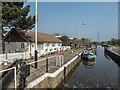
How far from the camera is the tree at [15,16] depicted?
40.2 feet

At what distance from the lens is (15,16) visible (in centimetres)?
1270

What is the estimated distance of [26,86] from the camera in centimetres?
486

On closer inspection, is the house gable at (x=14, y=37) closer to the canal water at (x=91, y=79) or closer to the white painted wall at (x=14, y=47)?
the white painted wall at (x=14, y=47)

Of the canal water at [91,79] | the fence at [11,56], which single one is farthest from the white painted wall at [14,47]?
the canal water at [91,79]

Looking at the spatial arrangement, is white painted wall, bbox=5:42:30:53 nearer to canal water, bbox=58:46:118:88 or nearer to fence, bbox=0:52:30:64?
fence, bbox=0:52:30:64

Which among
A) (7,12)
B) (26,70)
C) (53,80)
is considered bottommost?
(53,80)

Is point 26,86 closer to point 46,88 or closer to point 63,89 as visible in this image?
point 46,88

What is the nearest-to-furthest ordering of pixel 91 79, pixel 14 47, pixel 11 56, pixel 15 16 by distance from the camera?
pixel 91 79, pixel 11 56, pixel 15 16, pixel 14 47

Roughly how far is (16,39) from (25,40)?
6.28 feet

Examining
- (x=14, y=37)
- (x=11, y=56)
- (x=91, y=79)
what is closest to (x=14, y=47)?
(x=14, y=37)

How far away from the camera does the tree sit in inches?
482

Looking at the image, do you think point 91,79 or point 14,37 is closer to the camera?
point 91,79

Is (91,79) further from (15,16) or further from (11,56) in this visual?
(15,16)

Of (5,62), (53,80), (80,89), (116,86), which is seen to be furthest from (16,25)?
(116,86)
